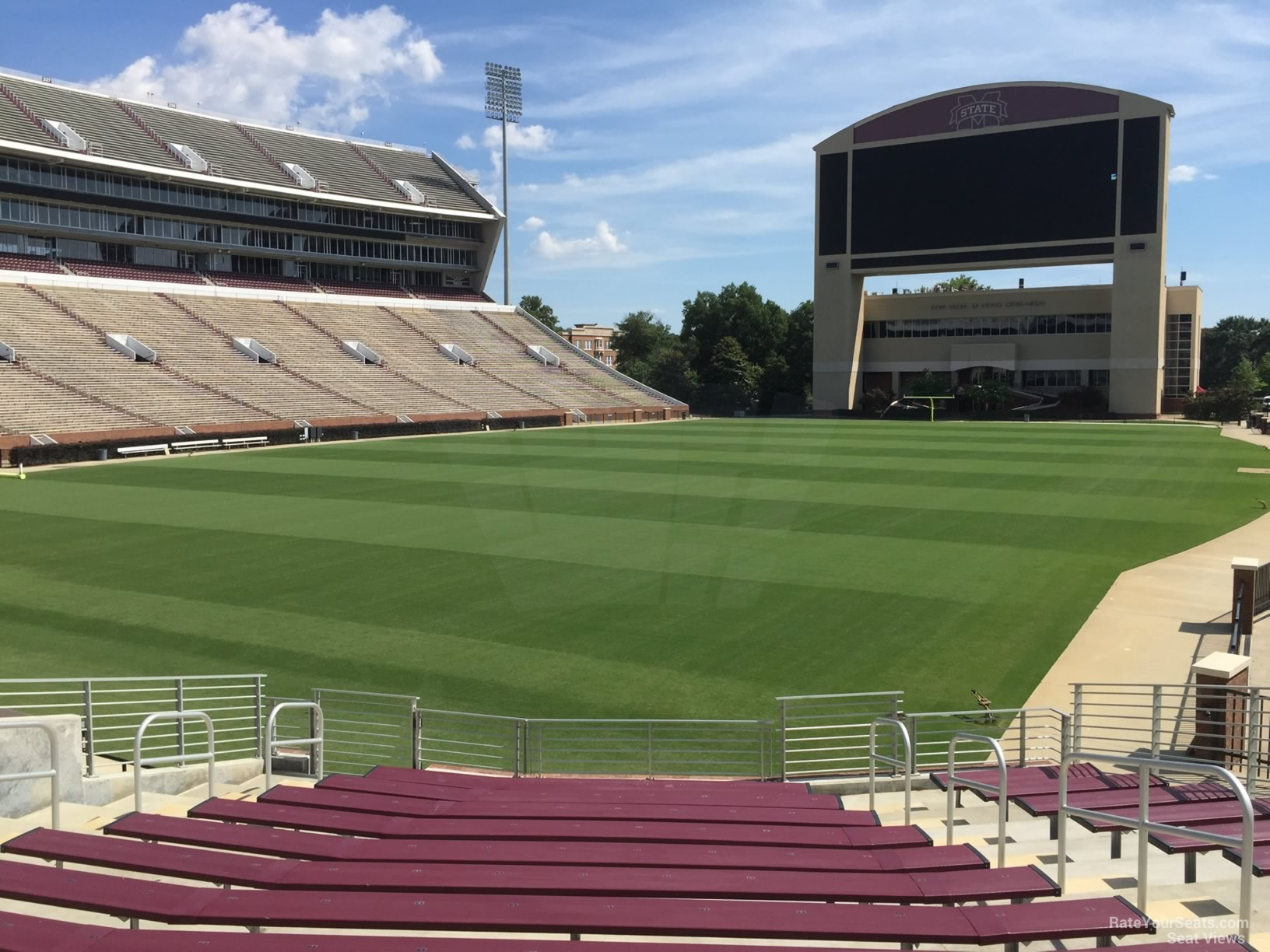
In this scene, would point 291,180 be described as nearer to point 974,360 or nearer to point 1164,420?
point 974,360

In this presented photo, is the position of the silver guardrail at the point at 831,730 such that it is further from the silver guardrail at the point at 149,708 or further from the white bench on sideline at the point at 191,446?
the white bench on sideline at the point at 191,446

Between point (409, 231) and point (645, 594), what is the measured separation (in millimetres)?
76752

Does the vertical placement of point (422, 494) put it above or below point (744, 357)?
below

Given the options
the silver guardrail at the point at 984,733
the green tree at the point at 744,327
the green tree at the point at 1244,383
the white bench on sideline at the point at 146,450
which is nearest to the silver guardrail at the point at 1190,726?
the silver guardrail at the point at 984,733

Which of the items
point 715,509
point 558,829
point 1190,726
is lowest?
point 1190,726

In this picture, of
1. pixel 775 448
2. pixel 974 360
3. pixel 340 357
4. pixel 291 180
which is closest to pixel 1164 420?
pixel 974 360

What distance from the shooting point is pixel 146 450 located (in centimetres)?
4750

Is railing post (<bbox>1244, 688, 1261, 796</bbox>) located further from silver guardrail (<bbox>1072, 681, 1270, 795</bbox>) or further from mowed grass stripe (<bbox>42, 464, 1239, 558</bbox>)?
mowed grass stripe (<bbox>42, 464, 1239, 558</bbox>)

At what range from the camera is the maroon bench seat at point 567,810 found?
6.77m

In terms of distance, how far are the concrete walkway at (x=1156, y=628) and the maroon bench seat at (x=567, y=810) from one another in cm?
684

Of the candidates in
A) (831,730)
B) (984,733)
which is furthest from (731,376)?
(984,733)

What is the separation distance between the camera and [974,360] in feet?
284

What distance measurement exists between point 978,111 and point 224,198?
58623mm

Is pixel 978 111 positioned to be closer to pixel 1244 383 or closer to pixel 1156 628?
pixel 1244 383
